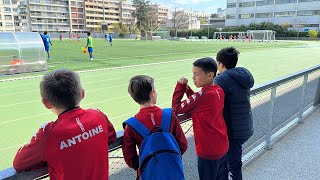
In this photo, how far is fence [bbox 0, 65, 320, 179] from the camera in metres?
2.59

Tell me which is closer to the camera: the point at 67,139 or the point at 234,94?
the point at 67,139

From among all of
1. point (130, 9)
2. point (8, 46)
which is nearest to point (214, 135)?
point (8, 46)

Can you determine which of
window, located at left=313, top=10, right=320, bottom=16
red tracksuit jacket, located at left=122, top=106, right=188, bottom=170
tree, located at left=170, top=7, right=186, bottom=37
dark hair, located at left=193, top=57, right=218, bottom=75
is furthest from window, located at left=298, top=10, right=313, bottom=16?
red tracksuit jacket, located at left=122, top=106, right=188, bottom=170

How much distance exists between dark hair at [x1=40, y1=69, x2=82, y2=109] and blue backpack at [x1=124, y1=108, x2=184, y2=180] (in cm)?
39

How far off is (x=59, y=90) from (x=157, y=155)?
687mm

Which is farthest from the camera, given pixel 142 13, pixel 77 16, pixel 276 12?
pixel 142 13

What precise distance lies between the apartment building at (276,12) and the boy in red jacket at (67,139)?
88.5m

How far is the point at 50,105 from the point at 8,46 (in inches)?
527

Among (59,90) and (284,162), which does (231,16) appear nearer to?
(284,162)

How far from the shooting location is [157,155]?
1.75m

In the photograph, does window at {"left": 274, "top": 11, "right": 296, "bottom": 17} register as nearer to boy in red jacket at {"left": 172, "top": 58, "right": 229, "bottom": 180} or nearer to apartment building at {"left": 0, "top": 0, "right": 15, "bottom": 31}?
apartment building at {"left": 0, "top": 0, "right": 15, "bottom": 31}

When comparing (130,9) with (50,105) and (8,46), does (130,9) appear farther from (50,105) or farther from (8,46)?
(50,105)

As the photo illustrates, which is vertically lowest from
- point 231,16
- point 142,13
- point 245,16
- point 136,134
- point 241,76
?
point 136,134

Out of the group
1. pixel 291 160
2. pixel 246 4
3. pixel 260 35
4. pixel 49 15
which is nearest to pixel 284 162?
pixel 291 160
